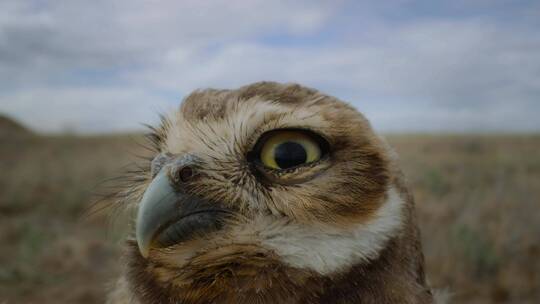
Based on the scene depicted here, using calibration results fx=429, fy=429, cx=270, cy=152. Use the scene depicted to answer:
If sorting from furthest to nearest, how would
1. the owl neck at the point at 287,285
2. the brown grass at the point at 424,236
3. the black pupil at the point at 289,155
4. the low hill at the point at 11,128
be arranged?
the low hill at the point at 11,128 < the brown grass at the point at 424,236 < the black pupil at the point at 289,155 < the owl neck at the point at 287,285

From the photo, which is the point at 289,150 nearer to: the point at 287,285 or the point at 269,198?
the point at 269,198

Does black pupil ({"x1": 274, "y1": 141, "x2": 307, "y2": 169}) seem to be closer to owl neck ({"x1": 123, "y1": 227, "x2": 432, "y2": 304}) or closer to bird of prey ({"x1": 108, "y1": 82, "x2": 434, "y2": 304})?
bird of prey ({"x1": 108, "y1": 82, "x2": 434, "y2": 304})

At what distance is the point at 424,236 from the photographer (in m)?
6.71

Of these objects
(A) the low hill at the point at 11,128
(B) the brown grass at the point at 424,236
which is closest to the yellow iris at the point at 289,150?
(B) the brown grass at the point at 424,236

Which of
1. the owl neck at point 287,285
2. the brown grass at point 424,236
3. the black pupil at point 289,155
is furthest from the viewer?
the brown grass at point 424,236

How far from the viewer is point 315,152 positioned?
5.59 feet

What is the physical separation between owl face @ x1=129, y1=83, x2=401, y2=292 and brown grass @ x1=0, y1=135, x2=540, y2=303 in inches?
43.2

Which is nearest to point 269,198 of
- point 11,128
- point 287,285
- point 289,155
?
point 289,155

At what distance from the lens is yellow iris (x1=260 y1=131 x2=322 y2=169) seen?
1.68 metres

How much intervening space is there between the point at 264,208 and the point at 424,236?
18.8 feet

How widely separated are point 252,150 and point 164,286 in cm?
64

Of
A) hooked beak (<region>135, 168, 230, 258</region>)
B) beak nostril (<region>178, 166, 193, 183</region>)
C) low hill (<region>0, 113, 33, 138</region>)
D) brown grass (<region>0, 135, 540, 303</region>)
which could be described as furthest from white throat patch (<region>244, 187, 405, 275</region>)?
low hill (<region>0, 113, 33, 138</region>)

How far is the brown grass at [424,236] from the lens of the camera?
18.5ft

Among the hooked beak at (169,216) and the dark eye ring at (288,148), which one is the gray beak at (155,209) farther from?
the dark eye ring at (288,148)
